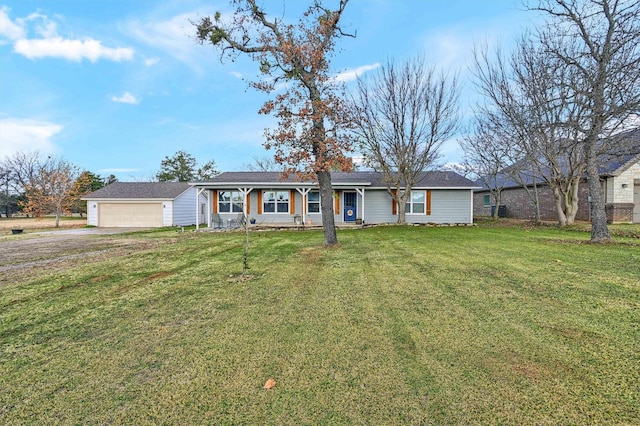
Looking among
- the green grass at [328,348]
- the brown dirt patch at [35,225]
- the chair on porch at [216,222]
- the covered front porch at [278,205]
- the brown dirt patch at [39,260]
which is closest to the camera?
the green grass at [328,348]

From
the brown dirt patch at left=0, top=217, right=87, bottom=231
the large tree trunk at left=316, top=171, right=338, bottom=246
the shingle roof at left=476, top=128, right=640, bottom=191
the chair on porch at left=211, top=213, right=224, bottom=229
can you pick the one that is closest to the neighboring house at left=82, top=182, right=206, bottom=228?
the brown dirt patch at left=0, top=217, right=87, bottom=231

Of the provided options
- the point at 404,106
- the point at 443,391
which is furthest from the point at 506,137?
the point at 443,391

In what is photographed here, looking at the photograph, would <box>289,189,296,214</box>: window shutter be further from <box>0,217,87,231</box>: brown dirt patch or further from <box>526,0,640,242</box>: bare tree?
<box>0,217,87,231</box>: brown dirt patch

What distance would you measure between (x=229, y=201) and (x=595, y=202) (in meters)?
15.9

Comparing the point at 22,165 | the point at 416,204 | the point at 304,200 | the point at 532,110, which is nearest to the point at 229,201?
the point at 304,200

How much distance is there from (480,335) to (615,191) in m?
18.9

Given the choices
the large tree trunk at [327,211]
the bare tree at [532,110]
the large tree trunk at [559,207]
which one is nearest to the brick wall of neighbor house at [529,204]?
the bare tree at [532,110]

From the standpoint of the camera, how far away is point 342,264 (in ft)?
22.0

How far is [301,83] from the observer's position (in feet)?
30.5

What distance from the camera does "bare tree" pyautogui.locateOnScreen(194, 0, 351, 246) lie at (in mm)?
8844

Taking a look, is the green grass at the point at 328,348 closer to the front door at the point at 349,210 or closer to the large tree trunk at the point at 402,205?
the large tree trunk at the point at 402,205

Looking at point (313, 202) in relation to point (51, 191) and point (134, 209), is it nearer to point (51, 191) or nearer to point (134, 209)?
point (134, 209)

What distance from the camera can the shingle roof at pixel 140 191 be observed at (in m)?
21.2

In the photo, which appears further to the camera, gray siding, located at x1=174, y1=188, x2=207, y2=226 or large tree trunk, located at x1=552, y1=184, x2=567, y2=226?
gray siding, located at x1=174, y1=188, x2=207, y2=226
